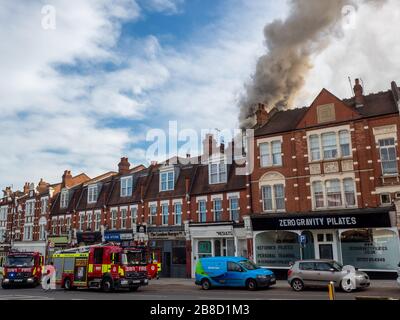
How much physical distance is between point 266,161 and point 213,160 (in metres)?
6.06

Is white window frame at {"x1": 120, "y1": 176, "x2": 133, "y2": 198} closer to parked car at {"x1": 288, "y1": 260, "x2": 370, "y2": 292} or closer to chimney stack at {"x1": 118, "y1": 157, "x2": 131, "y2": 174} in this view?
chimney stack at {"x1": 118, "y1": 157, "x2": 131, "y2": 174}

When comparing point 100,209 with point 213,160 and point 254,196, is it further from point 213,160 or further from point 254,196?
point 254,196

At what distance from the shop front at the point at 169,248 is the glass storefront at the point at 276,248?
7371mm

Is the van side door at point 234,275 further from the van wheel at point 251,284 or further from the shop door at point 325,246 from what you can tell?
the shop door at point 325,246

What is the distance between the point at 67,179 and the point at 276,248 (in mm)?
32242

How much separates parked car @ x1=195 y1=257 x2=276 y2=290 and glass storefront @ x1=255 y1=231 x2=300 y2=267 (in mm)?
6636

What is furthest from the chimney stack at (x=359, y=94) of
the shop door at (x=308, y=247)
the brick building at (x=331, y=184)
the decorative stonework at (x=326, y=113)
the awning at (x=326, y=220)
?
the shop door at (x=308, y=247)

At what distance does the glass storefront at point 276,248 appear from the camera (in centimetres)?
2845

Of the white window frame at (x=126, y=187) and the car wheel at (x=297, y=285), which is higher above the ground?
the white window frame at (x=126, y=187)

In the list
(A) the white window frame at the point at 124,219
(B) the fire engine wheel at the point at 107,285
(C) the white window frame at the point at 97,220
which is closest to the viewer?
(B) the fire engine wheel at the point at 107,285

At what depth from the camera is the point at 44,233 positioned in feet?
165

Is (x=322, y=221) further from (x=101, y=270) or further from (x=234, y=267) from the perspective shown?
(x=101, y=270)

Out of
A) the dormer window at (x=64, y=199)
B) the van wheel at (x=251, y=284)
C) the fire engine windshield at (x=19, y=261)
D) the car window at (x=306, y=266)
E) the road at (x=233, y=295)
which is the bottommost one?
the road at (x=233, y=295)
